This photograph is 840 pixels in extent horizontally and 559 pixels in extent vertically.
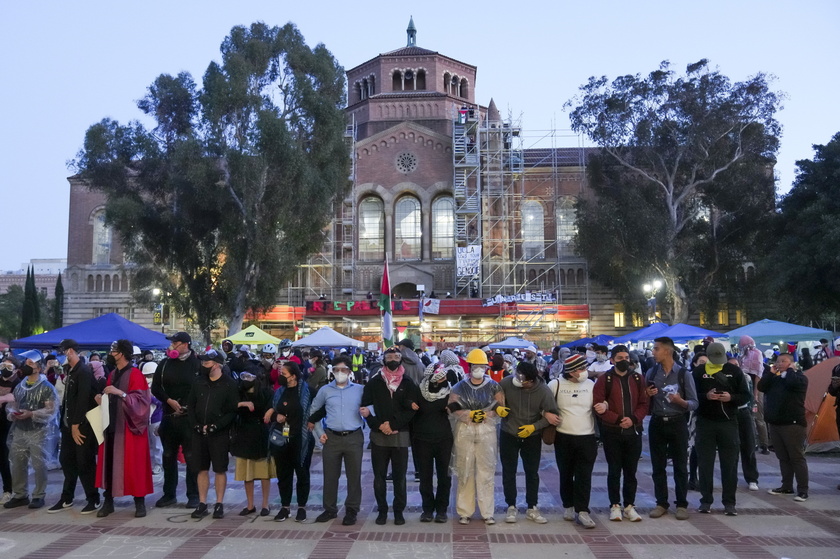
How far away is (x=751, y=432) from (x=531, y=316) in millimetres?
31295

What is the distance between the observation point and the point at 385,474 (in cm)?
770

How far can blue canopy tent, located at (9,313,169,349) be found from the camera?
50.5ft

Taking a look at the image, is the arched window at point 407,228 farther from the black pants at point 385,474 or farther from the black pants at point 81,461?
the black pants at point 385,474

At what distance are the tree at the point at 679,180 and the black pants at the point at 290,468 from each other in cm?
2962

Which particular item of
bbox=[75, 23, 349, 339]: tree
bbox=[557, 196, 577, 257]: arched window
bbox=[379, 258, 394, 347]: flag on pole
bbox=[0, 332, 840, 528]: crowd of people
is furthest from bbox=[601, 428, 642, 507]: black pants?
bbox=[557, 196, 577, 257]: arched window

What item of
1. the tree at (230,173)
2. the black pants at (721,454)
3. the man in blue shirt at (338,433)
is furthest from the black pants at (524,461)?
the tree at (230,173)

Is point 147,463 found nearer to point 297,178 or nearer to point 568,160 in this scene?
point 297,178

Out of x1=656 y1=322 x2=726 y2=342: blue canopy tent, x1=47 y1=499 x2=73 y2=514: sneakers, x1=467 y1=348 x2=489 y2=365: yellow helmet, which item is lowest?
x1=47 y1=499 x2=73 y2=514: sneakers

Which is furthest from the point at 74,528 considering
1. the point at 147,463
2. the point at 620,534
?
the point at 620,534

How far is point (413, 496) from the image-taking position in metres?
9.18

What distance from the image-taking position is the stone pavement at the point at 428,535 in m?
6.50

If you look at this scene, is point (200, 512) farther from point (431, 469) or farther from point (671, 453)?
point (671, 453)

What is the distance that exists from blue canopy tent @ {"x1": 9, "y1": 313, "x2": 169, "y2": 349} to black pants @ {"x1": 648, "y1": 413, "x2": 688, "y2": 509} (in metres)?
11.1

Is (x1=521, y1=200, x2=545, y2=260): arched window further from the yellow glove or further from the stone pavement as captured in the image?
the yellow glove
